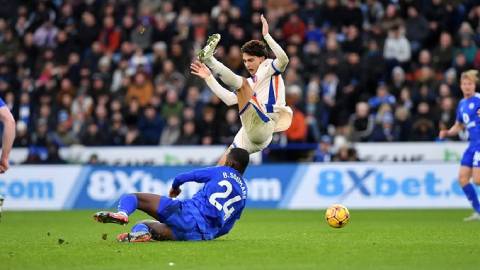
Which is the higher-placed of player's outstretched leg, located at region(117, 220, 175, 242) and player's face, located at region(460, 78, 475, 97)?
player's face, located at region(460, 78, 475, 97)

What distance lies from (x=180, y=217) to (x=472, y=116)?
691 centimetres

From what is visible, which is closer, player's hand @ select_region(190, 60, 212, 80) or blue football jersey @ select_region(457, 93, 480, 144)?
player's hand @ select_region(190, 60, 212, 80)

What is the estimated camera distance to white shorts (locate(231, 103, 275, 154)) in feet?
43.2

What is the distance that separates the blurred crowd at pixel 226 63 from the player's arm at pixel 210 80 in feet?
30.6

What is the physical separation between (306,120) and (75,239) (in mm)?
11011

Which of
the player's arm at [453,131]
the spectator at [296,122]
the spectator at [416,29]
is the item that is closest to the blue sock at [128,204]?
the player's arm at [453,131]

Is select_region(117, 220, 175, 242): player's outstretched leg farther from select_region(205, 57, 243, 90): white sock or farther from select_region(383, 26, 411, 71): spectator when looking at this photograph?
select_region(383, 26, 411, 71): spectator

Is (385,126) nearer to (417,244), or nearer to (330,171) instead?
(330,171)

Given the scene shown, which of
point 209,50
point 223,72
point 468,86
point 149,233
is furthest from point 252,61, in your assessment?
point 468,86

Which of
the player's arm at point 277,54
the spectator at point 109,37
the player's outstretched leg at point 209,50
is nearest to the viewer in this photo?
the player's outstretched leg at point 209,50

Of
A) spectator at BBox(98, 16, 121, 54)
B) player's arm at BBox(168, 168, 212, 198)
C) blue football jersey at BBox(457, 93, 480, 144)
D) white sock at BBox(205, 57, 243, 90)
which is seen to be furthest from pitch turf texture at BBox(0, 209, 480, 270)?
spectator at BBox(98, 16, 121, 54)

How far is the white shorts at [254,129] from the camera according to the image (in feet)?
43.2

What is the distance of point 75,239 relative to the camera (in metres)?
12.4

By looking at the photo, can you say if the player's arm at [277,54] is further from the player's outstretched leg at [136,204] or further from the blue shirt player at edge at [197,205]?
the player's outstretched leg at [136,204]
